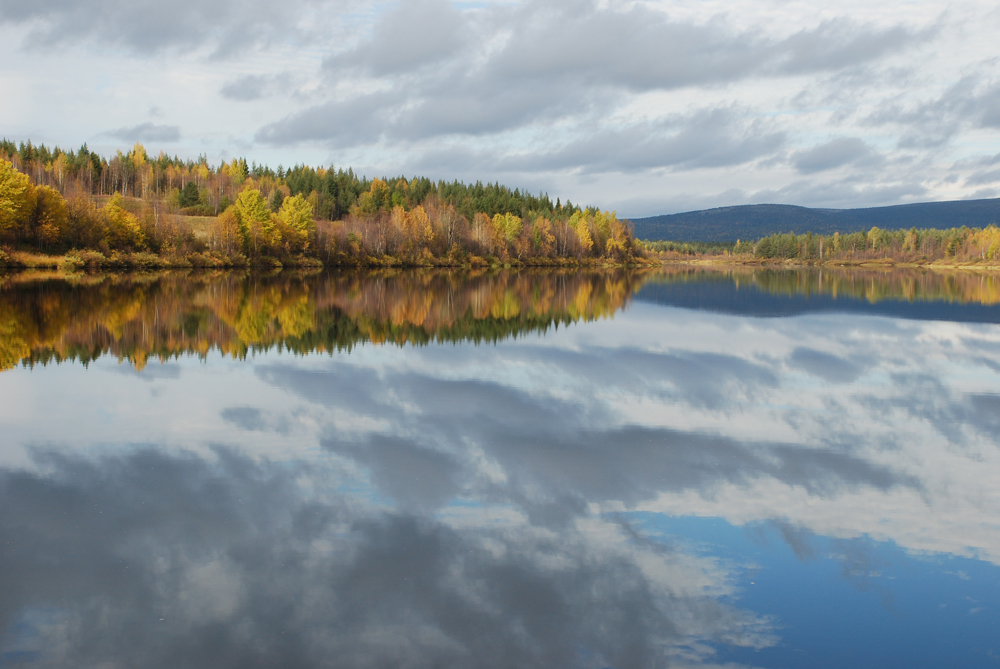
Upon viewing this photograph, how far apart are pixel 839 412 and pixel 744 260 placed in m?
181

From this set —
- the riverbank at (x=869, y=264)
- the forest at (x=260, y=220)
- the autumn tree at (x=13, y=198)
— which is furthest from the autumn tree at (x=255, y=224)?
the riverbank at (x=869, y=264)

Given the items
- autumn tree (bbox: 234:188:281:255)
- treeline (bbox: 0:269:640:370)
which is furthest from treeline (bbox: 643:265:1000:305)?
autumn tree (bbox: 234:188:281:255)

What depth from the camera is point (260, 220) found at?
74.5 m

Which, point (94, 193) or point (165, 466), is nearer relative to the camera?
point (165, 466)

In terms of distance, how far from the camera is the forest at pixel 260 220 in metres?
60.0

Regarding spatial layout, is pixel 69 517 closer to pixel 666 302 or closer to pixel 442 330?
pixel 442 330

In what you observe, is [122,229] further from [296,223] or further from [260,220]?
[296,223]

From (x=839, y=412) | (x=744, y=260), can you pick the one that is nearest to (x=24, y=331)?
(x=839, y=412)

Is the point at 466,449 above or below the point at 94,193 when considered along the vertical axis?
below

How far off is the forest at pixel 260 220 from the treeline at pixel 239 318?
68.6 ft

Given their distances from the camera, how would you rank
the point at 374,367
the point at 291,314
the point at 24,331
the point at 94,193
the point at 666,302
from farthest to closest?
the point at 94,193 < the point at 666,302 < the point at 291,314 < the point at 24,331 < the point at 374,367

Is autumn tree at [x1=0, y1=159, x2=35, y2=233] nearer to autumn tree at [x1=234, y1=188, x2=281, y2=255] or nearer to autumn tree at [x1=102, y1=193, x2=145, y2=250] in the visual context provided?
autumn tree at [x1=102, y1=193, x2=145, y2=250]

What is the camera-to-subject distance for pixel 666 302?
39906 millimetres

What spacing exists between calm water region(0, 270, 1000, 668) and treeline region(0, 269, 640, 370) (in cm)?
167
